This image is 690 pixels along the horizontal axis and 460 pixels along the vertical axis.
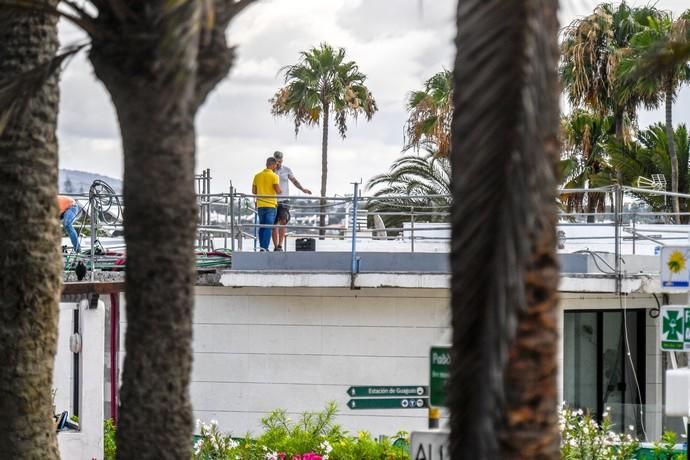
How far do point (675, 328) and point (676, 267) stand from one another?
0.99 metres

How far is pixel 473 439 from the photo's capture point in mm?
5078

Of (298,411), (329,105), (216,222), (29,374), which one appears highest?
(329,105)

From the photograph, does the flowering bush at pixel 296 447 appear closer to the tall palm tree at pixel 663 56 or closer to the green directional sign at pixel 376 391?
the green directional sign at pixel 376 391

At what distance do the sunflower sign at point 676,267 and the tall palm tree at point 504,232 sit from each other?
8.36 meters

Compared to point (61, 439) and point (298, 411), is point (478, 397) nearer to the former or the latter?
point (61, 439)

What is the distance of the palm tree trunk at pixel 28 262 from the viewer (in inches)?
362

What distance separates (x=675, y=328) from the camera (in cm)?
1304

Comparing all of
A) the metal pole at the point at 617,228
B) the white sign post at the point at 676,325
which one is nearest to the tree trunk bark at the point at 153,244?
the white sign post at the point at 676,325

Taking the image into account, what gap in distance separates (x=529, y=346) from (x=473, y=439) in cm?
74

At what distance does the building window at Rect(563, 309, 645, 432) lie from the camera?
20484mm

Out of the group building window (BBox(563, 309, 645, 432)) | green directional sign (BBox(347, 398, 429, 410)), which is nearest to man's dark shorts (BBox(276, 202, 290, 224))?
green directional sign (BBox(347, 398, 429, 410))

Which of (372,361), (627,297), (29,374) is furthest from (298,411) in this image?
(29,374)

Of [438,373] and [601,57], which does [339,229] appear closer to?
[438,373]

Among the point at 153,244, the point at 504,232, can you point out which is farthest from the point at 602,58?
the point at 504,232
